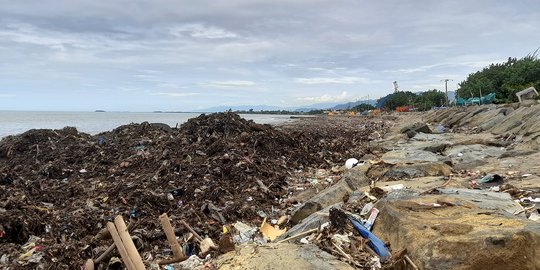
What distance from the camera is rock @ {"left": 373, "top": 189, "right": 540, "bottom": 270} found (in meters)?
3.18

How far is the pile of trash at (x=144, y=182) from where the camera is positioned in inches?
228

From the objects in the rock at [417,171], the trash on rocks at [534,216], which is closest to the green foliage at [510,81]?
the rock at [417,171]

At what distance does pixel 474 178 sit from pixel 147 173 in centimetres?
704

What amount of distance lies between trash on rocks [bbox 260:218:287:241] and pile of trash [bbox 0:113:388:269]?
61cm

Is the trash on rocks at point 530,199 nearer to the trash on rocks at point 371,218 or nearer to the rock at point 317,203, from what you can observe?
the trash on rocks at point 371,218

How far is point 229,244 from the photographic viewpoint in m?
3.90

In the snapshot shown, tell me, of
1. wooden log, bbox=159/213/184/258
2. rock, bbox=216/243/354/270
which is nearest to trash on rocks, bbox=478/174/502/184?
rock, bbox=216/243/354/270

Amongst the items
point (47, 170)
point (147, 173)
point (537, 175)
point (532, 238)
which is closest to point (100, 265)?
point (532, 238)

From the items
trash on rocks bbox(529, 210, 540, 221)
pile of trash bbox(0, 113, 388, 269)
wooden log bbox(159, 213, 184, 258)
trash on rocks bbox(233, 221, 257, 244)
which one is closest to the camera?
wooden log bbox(159, 213, 184, 258)

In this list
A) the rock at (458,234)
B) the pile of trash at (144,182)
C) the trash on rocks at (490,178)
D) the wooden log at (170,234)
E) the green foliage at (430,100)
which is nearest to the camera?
the rock at (458,234)

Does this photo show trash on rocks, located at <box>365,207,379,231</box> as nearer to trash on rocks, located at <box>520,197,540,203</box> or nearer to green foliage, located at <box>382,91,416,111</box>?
trash on rocks, located at <box>520,197,540,203</box>

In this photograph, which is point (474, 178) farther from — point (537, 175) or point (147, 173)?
point (147, 173)

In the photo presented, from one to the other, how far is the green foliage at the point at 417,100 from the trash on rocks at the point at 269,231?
66.7 meters

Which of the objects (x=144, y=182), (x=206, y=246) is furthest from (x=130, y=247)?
(x=144, y=182)
